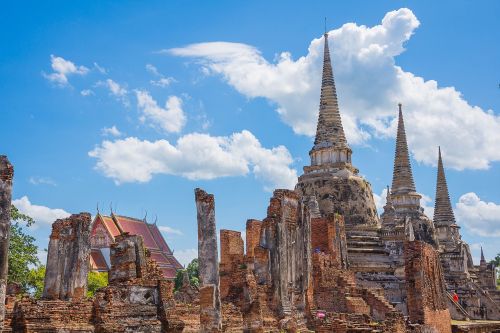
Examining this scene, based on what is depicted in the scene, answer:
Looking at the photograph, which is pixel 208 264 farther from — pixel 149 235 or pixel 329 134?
pixel 149 235

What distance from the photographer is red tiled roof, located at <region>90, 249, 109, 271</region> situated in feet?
152

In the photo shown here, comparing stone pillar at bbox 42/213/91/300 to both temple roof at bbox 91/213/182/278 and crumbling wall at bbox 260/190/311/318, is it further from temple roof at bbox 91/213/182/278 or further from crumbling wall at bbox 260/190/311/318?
temple roof at bbox 91/213/182/278

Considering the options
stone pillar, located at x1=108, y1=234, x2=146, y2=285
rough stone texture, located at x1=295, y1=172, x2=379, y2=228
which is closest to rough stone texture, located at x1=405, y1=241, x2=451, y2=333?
stone pillar, located at x1=108, y1=234, x2=146, y2=285

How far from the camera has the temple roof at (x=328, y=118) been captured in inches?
1631

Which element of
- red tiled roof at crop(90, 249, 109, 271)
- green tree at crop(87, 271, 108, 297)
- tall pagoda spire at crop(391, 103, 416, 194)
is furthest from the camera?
tall pagoda spire at crop(391, 103, 416, 194)

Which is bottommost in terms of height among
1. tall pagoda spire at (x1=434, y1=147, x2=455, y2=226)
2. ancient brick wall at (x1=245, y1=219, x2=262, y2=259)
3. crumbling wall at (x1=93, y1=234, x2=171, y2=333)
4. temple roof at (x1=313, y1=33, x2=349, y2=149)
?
crumbling wall at (x1=93, y1=234, x2=171, y2=333)

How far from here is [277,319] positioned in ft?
67.4

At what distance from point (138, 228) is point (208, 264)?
36.8m

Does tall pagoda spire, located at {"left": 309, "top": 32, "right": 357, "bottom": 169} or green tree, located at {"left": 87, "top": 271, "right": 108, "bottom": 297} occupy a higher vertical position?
tall pagoda spire, located at {"left": 309, "top": 32, "right": 357, "bottom": 169}

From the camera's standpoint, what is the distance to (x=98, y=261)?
154 ft

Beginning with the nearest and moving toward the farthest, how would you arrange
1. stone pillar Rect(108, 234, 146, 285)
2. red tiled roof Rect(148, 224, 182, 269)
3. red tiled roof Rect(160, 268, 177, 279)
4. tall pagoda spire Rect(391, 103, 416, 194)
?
1. stone pillar Rect(108, 234, 146, 285)
2. tall pagoda spire Rect(391, 103, 416, 194)
3. red tiled roof Rect(160, 268, 177, 279)
4. red tiled roof Rect(148, 224, 182, 269)

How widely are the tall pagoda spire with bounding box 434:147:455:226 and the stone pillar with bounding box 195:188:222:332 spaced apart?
38.1 metres

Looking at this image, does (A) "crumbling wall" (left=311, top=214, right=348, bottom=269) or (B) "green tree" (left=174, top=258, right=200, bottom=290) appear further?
(B) "green tree" (left=174, top=258, right=200, bottom=290)

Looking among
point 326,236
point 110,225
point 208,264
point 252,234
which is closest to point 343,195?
point 326,236
